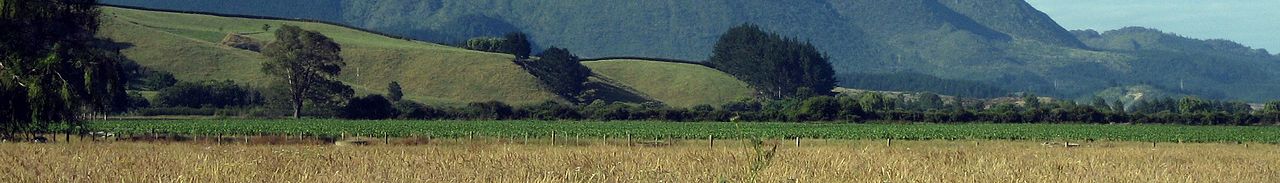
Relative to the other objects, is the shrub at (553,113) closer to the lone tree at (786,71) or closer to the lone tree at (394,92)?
the lone tree at (394,92)

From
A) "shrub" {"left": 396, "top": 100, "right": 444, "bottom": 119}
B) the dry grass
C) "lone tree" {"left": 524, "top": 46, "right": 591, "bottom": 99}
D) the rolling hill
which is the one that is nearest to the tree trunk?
"shrub" {"left": 396, "top": 100, "right": 444, "bottom": 119}

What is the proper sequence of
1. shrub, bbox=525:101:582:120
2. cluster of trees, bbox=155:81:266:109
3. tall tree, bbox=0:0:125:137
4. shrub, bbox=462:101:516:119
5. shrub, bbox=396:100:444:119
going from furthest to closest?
1. cluster of trees, bbox=155:81:266:109
2. shrub, bbox=525:101:582:120
3. shrub, bbox=462:101:516:119
4. shrub, bbox=396:100:444:119
5. tall tree, bbox=0:0:125:137

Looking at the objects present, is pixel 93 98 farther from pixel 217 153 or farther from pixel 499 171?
pixel 499 171

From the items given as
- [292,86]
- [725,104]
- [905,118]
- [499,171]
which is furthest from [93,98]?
[725,104]

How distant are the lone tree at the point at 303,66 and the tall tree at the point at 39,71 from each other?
199ft

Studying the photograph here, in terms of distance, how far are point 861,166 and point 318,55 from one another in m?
93.2

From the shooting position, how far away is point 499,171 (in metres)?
17.2

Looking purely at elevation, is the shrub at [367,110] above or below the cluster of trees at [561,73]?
below

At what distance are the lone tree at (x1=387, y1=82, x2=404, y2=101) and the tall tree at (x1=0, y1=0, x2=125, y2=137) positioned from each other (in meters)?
89.9

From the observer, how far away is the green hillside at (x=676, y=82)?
568ft

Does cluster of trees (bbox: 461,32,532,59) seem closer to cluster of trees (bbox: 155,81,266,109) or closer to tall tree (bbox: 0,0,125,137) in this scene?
cluster of trees (bbox: 155,81,266,109)

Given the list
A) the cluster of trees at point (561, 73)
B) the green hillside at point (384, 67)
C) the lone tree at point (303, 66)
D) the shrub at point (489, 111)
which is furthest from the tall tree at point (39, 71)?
the cluster of trees at point (561, 73)

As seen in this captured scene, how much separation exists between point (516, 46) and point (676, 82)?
67.9 feet

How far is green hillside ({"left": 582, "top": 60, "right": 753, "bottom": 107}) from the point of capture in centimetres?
17300
